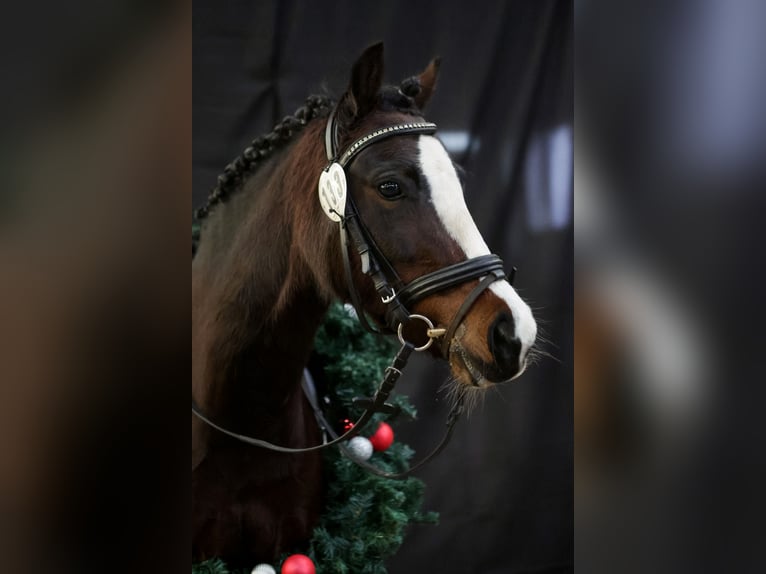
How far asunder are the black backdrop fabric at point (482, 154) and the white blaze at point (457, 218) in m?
0.87

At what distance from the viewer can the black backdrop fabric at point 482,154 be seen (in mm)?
1698

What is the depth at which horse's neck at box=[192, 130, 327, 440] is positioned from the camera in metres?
0.98

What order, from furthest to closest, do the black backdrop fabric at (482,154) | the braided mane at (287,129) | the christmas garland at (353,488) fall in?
the black backdrop fabric at (482,154), the christmas garland at (353,488), the braided mane at (287,129)

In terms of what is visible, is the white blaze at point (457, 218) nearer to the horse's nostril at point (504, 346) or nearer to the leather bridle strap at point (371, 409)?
the horse's nostril at point (504, 346)

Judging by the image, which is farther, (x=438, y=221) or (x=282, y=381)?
(x=282, y=381)

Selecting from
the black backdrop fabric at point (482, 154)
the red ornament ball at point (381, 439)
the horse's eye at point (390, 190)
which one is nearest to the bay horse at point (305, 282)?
the horse's eye at point (390, 190)
